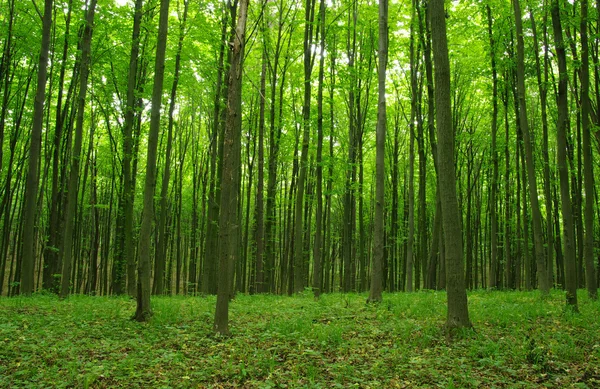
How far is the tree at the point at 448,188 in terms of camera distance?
679 centimetres

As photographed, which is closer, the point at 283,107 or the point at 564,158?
the point at 564,158

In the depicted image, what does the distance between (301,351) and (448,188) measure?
149 inches

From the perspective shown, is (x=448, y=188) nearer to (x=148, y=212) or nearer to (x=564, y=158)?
(x=564, y=158)

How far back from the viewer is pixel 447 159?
696 centimetres

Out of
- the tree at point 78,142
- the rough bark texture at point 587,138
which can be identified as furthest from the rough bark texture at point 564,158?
the tree at point 78,142

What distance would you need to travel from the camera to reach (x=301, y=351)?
618 cm

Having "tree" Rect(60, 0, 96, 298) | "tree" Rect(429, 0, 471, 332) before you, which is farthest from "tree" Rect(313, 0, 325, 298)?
"tree" Rect(60, 0, 96, 298)

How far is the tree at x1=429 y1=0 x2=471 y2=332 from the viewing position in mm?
6789

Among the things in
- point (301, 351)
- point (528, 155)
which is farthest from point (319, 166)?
point (301, 351)

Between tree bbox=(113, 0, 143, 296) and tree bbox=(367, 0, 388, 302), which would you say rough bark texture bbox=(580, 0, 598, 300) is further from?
tree bbox=(113, 0, 143, 296)

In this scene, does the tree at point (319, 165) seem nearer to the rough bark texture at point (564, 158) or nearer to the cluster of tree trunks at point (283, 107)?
the cluster of tree trunks at point (283, 107)

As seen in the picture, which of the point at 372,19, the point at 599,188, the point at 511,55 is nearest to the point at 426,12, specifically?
the point at 372,19

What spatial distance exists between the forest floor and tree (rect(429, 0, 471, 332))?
0.47 m

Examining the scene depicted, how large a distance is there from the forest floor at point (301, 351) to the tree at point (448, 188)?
0.47 m
